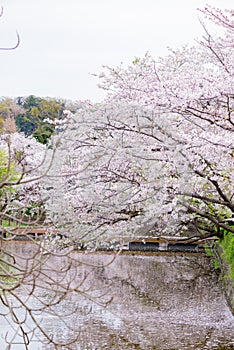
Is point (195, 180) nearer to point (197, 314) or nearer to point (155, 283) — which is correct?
point (197, 314)

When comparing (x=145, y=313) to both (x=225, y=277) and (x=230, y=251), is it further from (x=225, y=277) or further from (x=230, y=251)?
(x=230, y=251)

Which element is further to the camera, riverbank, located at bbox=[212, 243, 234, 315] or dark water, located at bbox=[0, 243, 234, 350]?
riverbank, located at bbox=[212, 243, 234, 315]

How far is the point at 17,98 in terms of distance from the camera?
3231 cm

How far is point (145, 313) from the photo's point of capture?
25.7ft

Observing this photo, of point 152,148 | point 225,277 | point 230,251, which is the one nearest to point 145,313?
point 225,277

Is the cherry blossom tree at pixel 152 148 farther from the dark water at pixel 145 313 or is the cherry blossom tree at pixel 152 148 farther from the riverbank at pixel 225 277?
the riverbank at pixel 225 277

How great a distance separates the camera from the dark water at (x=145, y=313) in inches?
248

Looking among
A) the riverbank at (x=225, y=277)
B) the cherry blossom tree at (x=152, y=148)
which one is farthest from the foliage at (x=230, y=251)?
the cherry blossom tree at (x=152, y=148)

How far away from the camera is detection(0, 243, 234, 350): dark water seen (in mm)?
6297

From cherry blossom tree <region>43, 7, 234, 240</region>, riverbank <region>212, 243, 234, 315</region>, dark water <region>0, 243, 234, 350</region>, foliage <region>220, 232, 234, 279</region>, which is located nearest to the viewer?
cherry blossom tree <region>43, 7, 234, 240</region>

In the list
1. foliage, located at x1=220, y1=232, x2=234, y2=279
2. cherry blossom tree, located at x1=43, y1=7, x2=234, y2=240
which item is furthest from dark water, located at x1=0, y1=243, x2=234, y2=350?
cherry blossom tree, located at x1=43, y1=7, x2=234, y2=240

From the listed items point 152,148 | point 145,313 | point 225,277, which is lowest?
point 145,313

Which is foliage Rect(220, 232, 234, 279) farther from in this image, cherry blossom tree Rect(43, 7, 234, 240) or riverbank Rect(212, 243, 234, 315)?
cherry blossom tree Rect(43, 7, 234, 240)

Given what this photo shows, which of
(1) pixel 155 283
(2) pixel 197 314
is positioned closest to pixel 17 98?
(1) pixel 155 283
